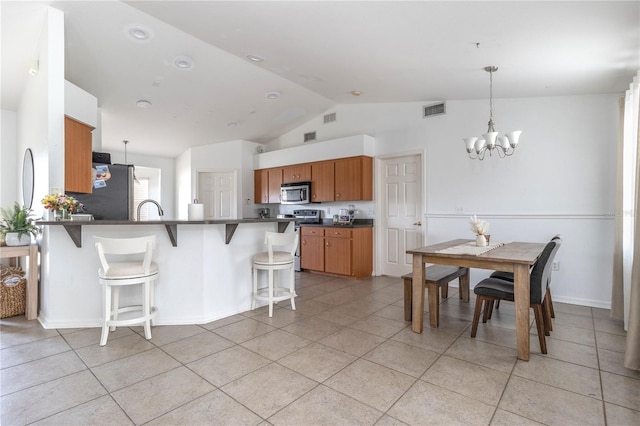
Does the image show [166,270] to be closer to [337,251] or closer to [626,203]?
[337,251]

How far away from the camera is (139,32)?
3.43 meters

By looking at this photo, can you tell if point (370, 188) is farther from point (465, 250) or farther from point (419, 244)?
point (465, 250)

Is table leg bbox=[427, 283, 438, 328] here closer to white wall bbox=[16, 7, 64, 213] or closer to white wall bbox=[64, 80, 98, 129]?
white wall bbox=[16, 7, 64, 213]

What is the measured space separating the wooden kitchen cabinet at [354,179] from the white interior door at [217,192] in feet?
8.68

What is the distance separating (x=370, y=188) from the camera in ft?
17.8

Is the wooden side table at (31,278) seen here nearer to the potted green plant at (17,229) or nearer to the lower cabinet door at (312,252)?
the potted green plant at (17,229)

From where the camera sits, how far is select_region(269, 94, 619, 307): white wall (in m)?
3.68

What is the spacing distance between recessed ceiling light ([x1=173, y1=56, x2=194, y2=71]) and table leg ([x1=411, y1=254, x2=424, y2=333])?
3.61 m

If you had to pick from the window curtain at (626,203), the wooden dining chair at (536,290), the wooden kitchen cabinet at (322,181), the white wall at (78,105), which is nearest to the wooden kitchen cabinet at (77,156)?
the white wall at (78,105)

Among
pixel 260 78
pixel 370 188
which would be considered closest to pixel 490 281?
pixel 370 188

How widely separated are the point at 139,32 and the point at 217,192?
3.89 meters

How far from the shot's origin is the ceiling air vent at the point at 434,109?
4.70 metres

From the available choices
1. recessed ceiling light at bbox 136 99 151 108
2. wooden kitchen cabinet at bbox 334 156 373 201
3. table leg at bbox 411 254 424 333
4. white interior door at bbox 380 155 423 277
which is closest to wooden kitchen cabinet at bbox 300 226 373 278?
white interior door at bbox 380 155 423 277

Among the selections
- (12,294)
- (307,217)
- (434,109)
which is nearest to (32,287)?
(12,294)
